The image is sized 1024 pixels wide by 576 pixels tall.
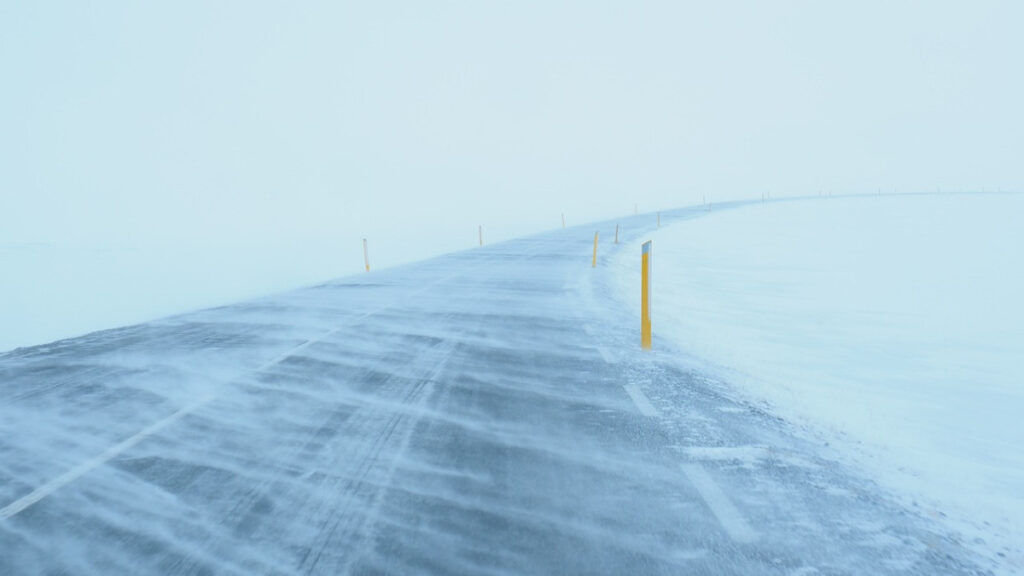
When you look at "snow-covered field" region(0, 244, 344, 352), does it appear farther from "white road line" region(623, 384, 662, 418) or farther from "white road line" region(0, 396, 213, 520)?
"white road line" region(623, 384, 662, 418)

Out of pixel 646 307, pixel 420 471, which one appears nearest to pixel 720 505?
pixel 420 471

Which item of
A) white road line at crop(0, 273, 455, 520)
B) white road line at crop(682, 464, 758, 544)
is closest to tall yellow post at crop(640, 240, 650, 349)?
white road line at crop(682, 464, 758, 544)

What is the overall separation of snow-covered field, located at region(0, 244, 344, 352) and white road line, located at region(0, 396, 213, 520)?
9278 millimetres

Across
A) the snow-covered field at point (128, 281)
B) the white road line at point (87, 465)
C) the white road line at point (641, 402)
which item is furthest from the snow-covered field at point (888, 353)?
the snow-covered field at point (128, 281)

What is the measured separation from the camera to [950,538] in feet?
11.2

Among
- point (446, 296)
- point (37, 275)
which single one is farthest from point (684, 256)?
point (37, 275)

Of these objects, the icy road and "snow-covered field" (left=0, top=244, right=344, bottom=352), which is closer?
the icy road

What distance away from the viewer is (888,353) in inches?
363

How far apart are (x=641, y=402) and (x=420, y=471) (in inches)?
96.4

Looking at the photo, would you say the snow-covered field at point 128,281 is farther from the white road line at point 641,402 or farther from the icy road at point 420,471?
the white road line at point 641,402

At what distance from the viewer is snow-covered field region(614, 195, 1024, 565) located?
14.8ft

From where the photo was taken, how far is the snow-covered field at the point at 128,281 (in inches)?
607

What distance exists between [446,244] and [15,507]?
4042 centimetres

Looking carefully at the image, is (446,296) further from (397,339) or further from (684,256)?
(684,256)
